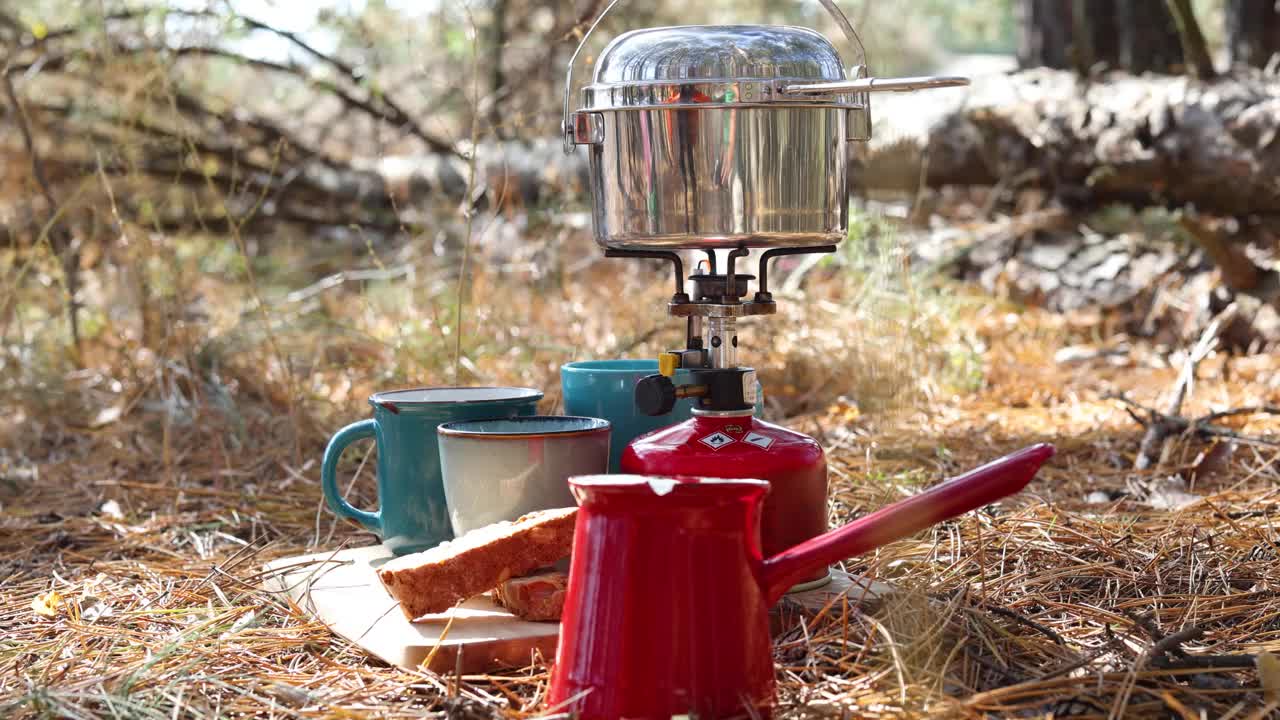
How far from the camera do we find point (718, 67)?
1496mm

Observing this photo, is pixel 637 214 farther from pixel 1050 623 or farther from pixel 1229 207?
pixel 1229 207

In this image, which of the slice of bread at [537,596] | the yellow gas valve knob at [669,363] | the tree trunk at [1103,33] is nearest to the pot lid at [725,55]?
the yellow gas valve knob at [669,363]

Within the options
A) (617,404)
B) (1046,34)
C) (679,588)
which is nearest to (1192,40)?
(1046,34)

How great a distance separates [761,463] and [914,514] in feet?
1.20

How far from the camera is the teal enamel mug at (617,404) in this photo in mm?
1863

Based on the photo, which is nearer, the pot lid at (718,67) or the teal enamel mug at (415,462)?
the pot lid at (718,67)

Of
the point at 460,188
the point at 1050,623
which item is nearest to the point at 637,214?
the point at 1050,623

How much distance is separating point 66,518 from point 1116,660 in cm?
204

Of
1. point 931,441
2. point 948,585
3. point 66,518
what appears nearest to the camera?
point 948,585

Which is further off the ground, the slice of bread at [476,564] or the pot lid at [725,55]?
the pot lid at [725,55]

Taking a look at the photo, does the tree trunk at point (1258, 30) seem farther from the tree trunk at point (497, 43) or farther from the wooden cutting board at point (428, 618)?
the wooden cutting board at point (428, 618)

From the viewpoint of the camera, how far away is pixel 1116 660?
1.43 m

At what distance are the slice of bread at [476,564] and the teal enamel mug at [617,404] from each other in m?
0.34

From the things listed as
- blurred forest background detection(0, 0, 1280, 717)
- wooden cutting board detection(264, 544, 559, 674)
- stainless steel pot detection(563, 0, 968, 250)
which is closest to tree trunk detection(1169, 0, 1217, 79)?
blurred forest background detection(0, 0, 1280, 717)
